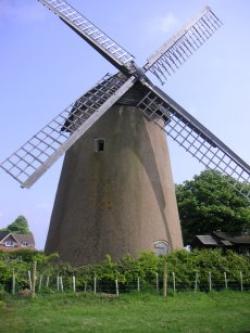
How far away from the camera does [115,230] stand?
1511cm

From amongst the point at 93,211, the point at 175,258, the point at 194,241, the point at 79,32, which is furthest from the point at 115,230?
the point at 194,241

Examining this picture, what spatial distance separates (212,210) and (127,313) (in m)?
20.0

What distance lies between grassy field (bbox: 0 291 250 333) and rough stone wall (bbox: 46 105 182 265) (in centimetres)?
248

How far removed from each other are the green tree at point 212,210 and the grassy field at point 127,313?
53.0ft

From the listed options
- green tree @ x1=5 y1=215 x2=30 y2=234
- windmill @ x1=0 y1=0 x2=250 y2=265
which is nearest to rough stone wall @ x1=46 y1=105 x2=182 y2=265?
windmill @ x1=0 y1=0 x2=250 y2=265

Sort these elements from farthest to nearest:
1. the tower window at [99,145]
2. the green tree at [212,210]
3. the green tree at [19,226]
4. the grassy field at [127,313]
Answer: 1. the green tree at [19,226]
2. the green tree at [212,210]
3. the tower window at [99,145]
4. the grassy field at [127,313]

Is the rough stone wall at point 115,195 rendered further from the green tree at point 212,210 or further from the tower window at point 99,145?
the green tree at point 212,210

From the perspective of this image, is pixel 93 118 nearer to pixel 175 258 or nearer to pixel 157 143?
pixel 157 143

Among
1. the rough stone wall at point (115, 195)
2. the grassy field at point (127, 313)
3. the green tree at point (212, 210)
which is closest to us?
the grassy field at point (127, 313)

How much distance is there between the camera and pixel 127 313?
1048cm

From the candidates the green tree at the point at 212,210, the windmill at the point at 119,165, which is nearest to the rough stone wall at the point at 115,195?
the windmill at the point at 119,165

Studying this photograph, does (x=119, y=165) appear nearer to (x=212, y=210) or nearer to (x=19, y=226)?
(x=212, y=210)

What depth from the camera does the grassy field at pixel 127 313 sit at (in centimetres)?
868

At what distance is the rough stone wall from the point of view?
49.7 ft
